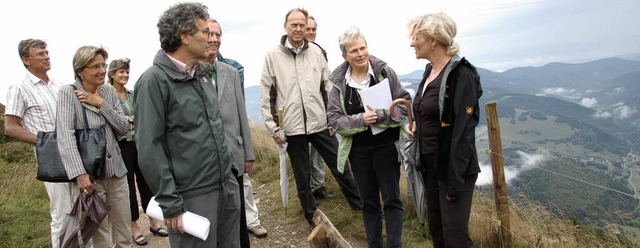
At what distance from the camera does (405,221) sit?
4.28 meters

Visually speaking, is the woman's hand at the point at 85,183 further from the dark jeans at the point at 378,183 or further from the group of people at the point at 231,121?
the dark jeans at the point at 378,183

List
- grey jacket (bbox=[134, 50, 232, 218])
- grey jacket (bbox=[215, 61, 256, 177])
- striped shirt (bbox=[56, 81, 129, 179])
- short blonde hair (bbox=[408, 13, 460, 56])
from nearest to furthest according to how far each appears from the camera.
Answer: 1. grey jacket (bbox=[134, 50, 232, 218])
2. short blonde hair (bbox=[408, 13, 460, 56])
3. grey jacket (bbox=[215, 61, 256, 177])
4. striped shirt (bbox=[56, 81, 129, 179])

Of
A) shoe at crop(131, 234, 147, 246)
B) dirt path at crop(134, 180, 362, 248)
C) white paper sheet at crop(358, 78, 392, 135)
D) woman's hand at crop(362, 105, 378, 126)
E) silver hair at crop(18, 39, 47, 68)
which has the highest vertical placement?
silver hair at crop(18, 39, 47, 68)

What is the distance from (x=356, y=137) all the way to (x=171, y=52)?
66.3 inches

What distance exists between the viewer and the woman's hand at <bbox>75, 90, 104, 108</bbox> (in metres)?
2.96

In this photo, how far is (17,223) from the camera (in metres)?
A: 5.18

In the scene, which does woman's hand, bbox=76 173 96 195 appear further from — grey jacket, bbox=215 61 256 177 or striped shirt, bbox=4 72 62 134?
grey jacket, bbox=215 61 256 177

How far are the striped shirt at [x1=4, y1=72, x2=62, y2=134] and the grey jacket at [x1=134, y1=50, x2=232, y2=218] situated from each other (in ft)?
5.99

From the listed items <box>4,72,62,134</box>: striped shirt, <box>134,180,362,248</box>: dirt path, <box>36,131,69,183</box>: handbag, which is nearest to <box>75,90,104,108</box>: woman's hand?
<box>36,131,69,183</box>: handbag

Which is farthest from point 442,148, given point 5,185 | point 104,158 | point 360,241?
point 5,185

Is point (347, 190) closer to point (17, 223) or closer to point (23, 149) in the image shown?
point (17, 223)

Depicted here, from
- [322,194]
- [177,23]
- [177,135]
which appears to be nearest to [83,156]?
[177,135]

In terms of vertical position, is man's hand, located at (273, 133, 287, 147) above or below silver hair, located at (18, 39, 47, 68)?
below

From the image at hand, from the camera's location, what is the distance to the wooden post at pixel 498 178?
333 centimetres
